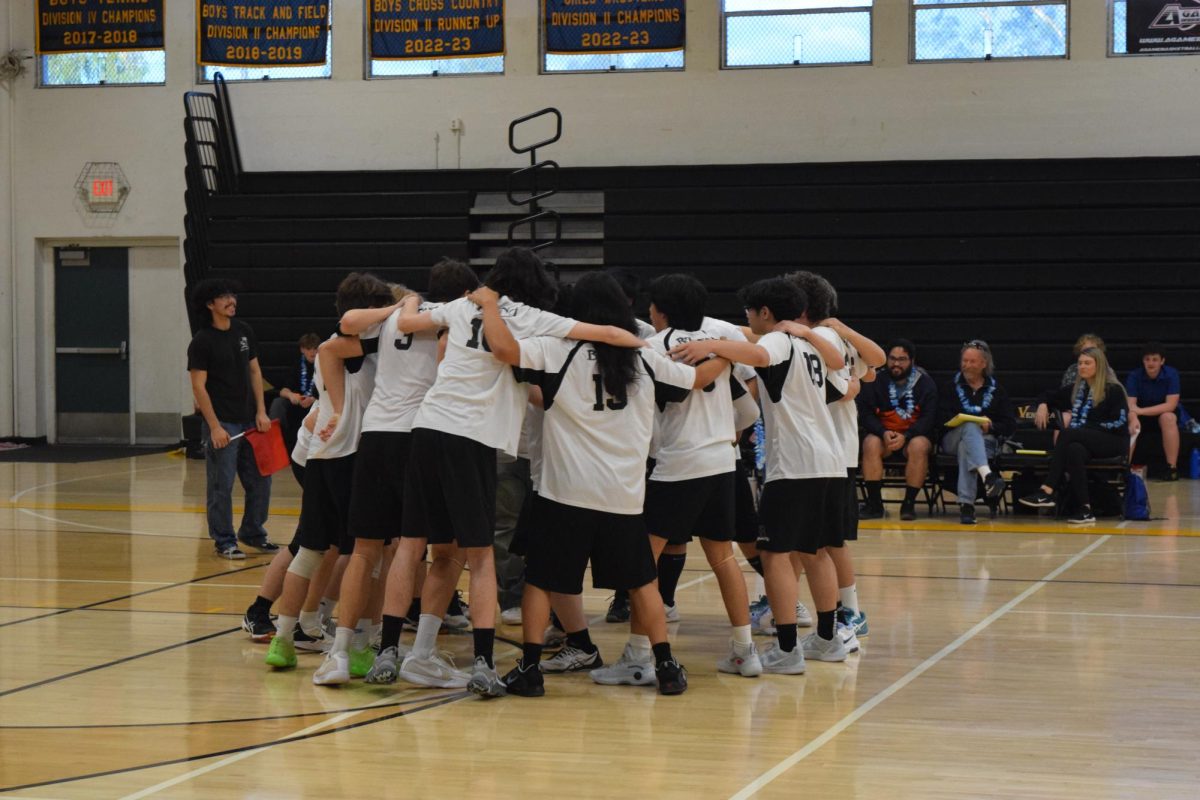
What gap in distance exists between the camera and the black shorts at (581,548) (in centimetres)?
477

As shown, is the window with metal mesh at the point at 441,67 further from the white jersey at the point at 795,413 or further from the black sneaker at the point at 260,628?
the white jersey at the point at 795,413

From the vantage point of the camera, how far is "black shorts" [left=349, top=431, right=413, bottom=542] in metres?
5.02

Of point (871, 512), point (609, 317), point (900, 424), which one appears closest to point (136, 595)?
point (609, 317)

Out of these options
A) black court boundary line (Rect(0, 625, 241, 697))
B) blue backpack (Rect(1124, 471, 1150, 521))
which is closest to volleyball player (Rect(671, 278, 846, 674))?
black court boundary line (Rect(0, 625, 241, 697))

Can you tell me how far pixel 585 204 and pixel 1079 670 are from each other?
9559 millimetres

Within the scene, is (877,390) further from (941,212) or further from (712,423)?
(712,423)

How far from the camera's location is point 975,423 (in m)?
9.84

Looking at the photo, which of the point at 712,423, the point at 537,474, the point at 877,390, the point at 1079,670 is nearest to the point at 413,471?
the point at 537,474

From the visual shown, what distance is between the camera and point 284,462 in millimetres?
7992

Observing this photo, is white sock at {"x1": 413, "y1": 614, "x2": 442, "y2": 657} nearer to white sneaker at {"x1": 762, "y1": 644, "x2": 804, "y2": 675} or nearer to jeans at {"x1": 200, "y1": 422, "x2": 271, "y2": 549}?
white sneaker at {"x1": 762, "y1": 644, "x2": 804, "y2": 675}

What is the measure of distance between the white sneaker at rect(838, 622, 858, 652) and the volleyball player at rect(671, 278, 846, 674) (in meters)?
0.09

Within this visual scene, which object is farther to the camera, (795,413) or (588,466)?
(795,413)

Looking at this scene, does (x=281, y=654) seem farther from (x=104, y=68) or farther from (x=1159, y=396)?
(x=104, y=68)

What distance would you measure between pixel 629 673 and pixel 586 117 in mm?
10255
